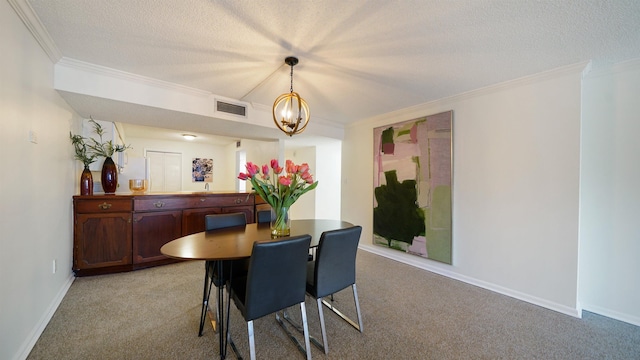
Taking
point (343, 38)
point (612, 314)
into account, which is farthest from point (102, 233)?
point (612, 314)

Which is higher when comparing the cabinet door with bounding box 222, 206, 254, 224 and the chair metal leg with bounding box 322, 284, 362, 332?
the cabinet door with bounding box 222, 206, 254, 224

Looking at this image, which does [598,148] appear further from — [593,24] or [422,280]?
[422,280]

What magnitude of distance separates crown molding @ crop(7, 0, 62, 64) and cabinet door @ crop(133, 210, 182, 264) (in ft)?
6.15

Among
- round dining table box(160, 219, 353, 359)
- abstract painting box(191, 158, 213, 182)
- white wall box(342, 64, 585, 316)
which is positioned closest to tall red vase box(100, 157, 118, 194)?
round dining table box(160, 219, 353, 359)

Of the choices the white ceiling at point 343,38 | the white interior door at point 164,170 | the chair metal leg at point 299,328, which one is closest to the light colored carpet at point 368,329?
the chair metal leg at point 299,328

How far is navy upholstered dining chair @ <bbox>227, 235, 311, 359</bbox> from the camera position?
1396 millimetres

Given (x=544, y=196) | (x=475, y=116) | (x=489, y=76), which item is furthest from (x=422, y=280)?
(x=489, y=76)

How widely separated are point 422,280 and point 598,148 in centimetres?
218

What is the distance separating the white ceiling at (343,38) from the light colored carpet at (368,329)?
2310mm

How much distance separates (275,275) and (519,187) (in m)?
2.70

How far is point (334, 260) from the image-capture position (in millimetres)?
1768

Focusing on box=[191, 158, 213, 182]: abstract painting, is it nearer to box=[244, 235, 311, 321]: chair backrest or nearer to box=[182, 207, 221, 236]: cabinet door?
box=[182, 207, 221, 236]: cabinet door

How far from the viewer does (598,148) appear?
2.28 m

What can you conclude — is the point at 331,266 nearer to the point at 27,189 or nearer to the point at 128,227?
the point at 27,189
